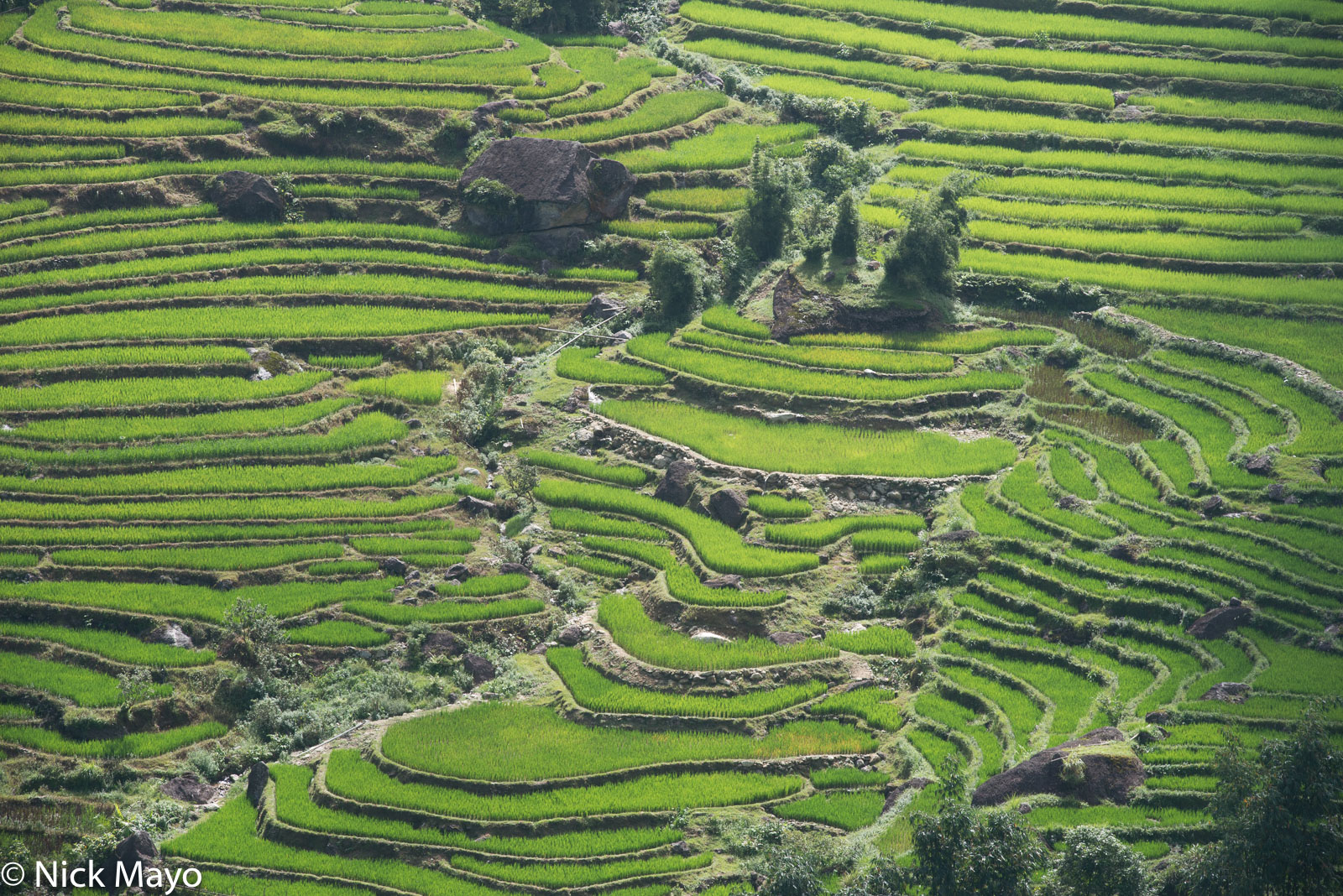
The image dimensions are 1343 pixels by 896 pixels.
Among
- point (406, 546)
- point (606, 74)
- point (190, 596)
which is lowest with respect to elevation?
point (190, 596)

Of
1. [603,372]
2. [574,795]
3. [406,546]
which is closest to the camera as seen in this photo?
[574,795]

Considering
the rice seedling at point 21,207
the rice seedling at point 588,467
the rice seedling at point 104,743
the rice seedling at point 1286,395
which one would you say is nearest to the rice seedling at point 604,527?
the rice seedling at point 588,467

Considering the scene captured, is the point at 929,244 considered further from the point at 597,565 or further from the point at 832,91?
the point at 832,91

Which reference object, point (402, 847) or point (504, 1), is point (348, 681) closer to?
point (402, 847)

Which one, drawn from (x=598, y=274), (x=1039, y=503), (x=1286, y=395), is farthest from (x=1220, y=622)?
(x=598, y=274)

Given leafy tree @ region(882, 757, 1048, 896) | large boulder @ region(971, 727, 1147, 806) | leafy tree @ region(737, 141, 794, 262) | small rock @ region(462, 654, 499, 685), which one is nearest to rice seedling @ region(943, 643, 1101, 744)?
large boulder @ region(971, 727, 1147, 806)

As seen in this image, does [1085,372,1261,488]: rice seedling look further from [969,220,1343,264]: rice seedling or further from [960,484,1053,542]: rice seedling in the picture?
[969,220,1343,264]: rice seedling

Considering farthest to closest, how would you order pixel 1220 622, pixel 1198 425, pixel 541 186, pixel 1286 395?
1. pixel 541 186
2. pixel 1286 395
3. pixel 1198 425
4. pixel 1220 622

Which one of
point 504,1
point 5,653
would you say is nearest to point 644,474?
point 5,653
